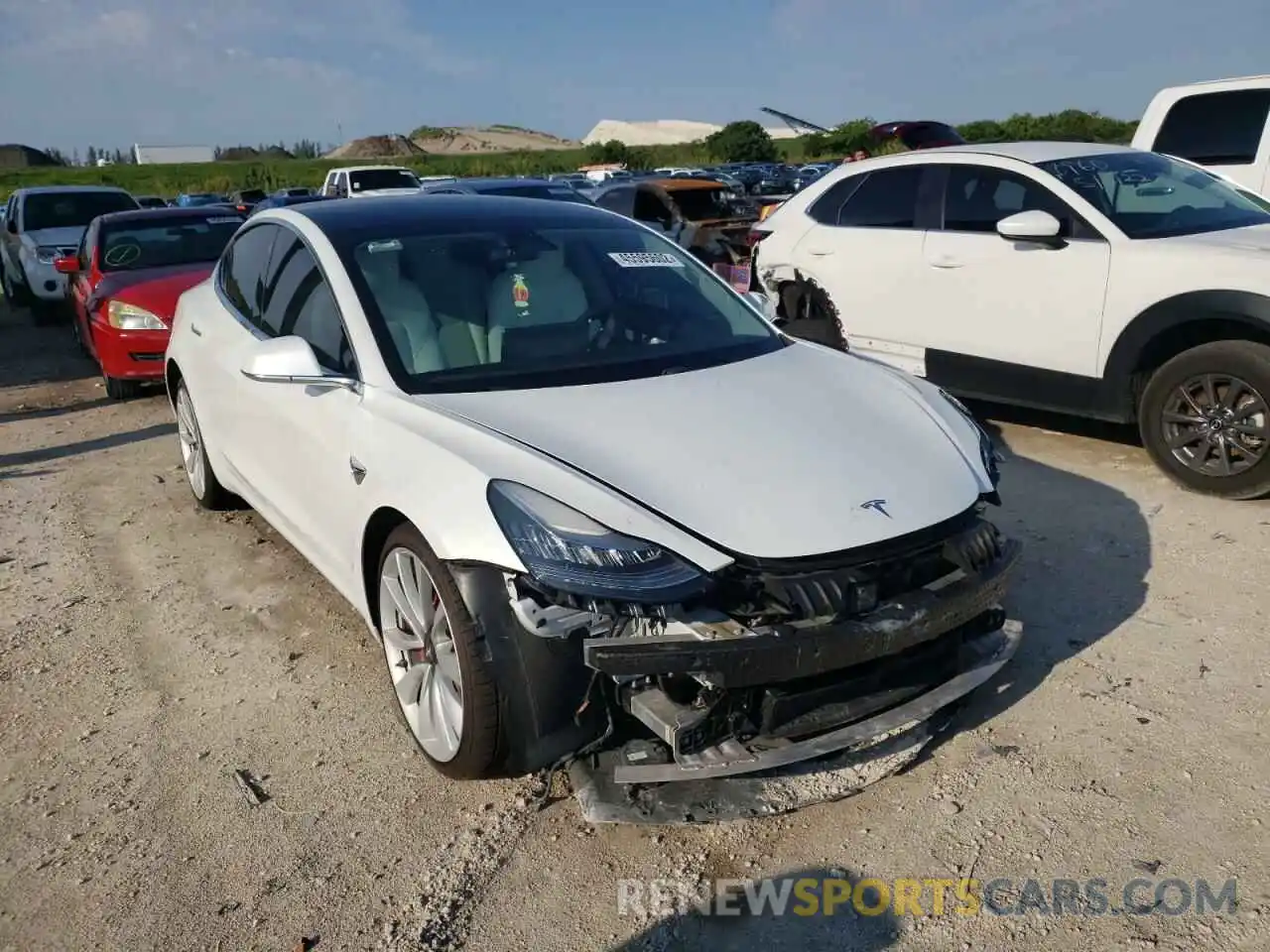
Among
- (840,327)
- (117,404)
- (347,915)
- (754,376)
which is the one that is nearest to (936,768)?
(754,376)

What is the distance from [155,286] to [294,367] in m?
5.77

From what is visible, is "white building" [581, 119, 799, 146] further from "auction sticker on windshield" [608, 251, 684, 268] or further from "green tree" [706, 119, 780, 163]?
"auction sticker on windshield" [608, 251, 684, 268]

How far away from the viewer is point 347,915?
2.58m

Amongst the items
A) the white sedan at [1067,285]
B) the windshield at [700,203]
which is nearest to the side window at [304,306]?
the white sedan at [1067,285]

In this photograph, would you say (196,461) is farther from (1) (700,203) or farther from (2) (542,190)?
(2) (542,190)

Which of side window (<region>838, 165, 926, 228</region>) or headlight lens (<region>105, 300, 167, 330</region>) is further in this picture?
headlight lens (<region>105, 300, 167, 330</region>)

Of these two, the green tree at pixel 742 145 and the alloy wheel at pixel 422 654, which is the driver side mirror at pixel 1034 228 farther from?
the green tree at pixel 742 145

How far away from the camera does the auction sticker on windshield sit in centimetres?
409

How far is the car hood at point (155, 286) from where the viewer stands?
26.6 feet

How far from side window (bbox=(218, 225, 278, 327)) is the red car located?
295 centimetres

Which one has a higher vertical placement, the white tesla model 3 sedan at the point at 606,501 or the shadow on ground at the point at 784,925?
the white tesla model 3 sedan at the point at 606,501

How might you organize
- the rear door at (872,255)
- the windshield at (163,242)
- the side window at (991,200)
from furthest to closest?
1. the windshield at (163,242)
2. the rear door at (872,255)
3. the side window at (991,200)

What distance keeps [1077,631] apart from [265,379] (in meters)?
3.02

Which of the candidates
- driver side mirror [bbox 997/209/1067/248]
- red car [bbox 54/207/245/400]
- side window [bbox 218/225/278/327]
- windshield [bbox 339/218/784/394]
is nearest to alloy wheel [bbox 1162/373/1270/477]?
driver side mirror [bbox 997/209/1067/248]
